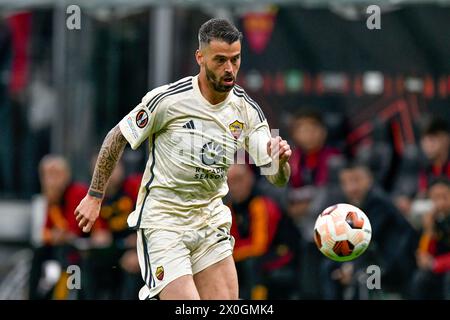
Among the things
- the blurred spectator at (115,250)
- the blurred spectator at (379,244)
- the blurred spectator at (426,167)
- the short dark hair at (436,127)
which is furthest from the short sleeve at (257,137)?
the short dark hair at (436,127)

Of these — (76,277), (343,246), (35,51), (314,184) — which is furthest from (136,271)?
(343,246)

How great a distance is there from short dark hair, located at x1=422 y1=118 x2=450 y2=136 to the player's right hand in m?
6.56

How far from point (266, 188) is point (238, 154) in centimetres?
505

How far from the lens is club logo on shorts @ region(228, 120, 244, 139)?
362 inches

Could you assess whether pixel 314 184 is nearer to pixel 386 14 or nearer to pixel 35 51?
pixel 386 14

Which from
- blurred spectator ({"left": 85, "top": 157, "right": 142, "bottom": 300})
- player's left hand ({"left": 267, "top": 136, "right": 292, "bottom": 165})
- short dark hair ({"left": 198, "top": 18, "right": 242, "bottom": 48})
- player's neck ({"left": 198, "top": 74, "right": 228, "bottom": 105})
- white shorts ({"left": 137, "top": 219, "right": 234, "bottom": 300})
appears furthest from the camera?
blurred spectator ({"left": 85, "top": 157, "right": 142, "bottom": 300})

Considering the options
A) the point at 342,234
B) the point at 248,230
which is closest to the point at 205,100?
the point at 342,234

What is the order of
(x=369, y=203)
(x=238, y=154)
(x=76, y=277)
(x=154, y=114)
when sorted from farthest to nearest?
(x=369, y=203), (x=76, y=277), (x=238, y=154), (x=154, y=114)

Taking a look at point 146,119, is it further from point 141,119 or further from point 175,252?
point 175,252

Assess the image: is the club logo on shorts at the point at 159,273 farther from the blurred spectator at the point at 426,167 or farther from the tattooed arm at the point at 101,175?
the blurred spectator at the point at 426,167

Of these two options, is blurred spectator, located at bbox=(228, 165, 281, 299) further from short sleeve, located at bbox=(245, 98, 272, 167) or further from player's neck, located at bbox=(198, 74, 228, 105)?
player's neck, located at bbox=(198, 74, 228, 105)

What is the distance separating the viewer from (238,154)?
10.2m

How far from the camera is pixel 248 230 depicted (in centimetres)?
1398

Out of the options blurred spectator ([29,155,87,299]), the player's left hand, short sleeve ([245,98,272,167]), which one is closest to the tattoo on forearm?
short sleeve ([245,98,272,167])
